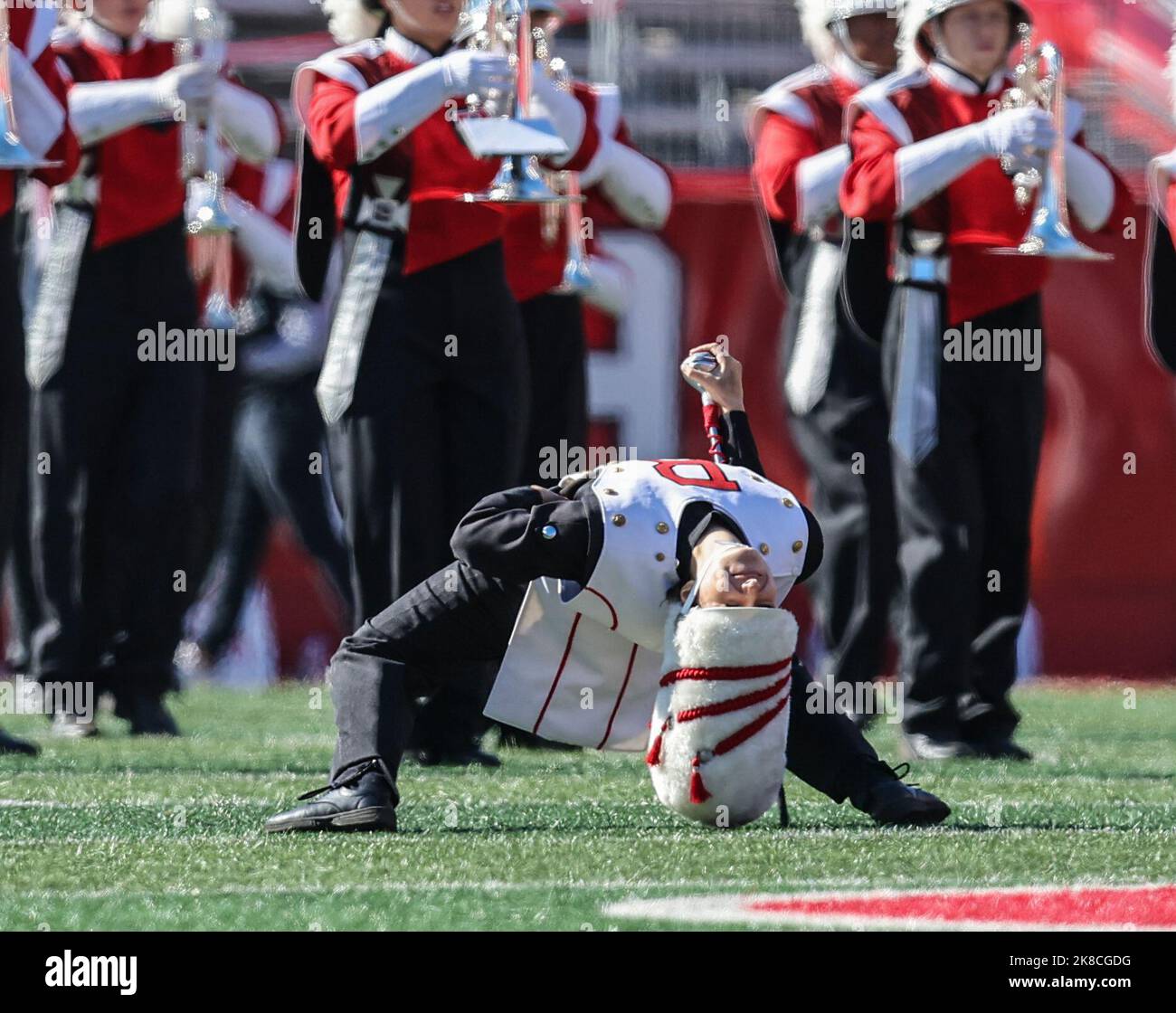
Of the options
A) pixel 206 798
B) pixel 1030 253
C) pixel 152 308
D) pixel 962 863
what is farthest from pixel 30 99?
pixel 962 863

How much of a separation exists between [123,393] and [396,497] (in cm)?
139

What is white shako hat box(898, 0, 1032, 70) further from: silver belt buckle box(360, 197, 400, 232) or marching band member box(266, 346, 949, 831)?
marching band member box(266, 346, 949, 831)

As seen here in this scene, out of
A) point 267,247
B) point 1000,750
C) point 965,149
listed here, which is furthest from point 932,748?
point 267,247

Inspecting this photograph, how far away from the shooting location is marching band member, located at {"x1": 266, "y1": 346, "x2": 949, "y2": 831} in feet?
17.2

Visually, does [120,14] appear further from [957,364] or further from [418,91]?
[957,364]

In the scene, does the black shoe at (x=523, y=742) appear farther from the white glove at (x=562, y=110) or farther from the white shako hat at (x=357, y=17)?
the white shako hat at (x=357, y=17)

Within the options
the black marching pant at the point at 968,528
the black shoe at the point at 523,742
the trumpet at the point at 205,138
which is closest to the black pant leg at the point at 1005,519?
the black marching pant at the point at 968,528

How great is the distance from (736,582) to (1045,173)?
2976 millimetres

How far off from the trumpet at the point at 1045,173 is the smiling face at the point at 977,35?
0.09 m

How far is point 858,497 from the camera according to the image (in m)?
8.52

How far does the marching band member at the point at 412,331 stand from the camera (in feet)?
23.4

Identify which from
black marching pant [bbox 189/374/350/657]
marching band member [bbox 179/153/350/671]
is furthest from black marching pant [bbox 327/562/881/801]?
black marching pant [bbox 189/374/350/657]
